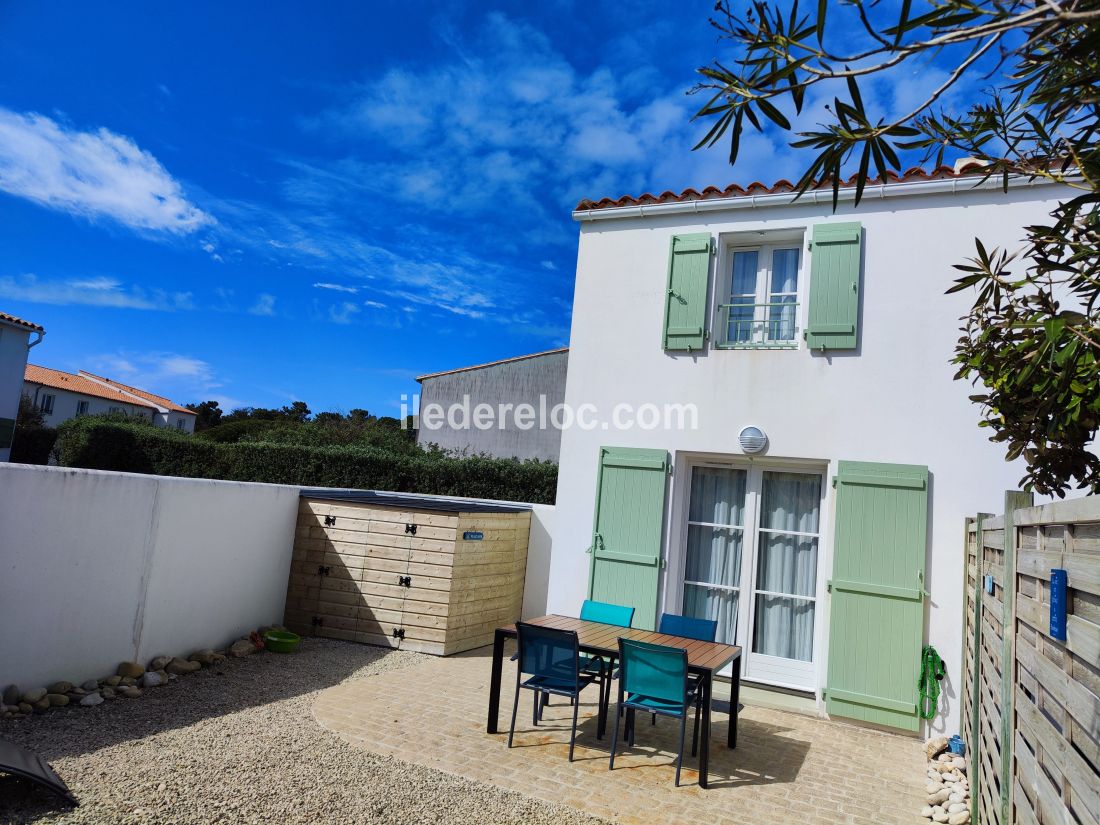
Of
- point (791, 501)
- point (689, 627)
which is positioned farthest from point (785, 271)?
point (689, 627)

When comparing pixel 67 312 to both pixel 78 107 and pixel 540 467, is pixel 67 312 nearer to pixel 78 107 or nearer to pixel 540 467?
pixel 78 107

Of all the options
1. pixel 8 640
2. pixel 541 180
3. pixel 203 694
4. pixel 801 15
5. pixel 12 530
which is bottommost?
pixel 203 694

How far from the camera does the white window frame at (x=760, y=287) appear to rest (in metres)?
6.59

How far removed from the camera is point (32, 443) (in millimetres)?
23406

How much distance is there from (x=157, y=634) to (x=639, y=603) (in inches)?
175

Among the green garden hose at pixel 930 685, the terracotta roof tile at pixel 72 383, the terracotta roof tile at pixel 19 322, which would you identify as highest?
the terracotta roof tile at pixel 19 322

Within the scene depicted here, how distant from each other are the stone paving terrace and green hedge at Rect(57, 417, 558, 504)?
20.0 feet

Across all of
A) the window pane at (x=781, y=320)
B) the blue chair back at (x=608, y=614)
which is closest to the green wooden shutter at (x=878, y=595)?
the window pane at (x=781, y=320)

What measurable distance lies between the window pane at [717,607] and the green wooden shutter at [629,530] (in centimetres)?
40

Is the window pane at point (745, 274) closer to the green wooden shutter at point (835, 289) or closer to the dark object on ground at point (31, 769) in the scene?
the green wooden shutter at point (835, 289)

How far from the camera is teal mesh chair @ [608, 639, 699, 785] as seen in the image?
418cm

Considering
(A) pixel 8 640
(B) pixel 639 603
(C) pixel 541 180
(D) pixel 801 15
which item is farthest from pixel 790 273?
(C) pixel 541 180

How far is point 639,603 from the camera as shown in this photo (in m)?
6.63

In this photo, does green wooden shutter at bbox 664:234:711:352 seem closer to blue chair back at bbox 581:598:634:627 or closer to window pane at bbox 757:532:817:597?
window pane at bbox 757:532:817:597
